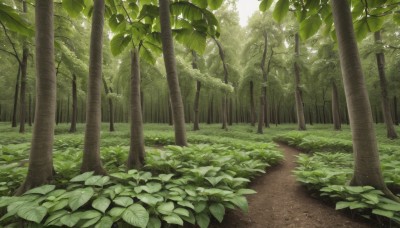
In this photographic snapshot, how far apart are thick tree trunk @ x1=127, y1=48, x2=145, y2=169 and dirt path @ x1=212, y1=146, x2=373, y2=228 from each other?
245 centimetres

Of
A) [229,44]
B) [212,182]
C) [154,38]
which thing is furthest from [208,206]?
[229,44]

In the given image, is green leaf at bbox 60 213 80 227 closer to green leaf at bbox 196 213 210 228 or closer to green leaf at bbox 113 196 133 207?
green leaf at bbox 113 196 133 207

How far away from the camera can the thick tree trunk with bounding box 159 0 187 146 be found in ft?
15.9

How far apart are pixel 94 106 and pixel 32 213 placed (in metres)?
1.92

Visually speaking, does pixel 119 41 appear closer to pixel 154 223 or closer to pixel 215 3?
pixel 215 3

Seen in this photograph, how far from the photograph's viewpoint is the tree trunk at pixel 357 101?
10.6 ft

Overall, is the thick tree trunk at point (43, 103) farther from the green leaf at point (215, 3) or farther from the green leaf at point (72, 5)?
the green leaf at point (215, 3)

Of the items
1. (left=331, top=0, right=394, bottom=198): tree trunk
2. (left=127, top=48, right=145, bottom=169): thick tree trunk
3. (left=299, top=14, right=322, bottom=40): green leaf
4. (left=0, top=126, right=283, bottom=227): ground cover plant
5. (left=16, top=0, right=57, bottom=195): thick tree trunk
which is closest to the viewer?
(left=0, top=126, right=283, bottom=227): ground cover plant

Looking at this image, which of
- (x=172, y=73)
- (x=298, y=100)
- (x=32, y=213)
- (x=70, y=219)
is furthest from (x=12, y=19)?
(x=298, y=100)

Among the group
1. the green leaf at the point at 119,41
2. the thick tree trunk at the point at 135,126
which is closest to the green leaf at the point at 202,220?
the thick tree trunk at the point at 135,126

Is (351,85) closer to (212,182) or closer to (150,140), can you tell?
(212,182)

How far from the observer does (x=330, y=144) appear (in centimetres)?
942

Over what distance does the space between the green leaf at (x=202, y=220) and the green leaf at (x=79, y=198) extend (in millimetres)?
1340

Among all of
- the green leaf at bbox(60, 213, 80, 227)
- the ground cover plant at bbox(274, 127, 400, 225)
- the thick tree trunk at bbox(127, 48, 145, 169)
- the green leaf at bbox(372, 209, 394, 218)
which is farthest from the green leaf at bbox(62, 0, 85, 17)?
the green leaf at bbox(372, 209, 394, 218)
